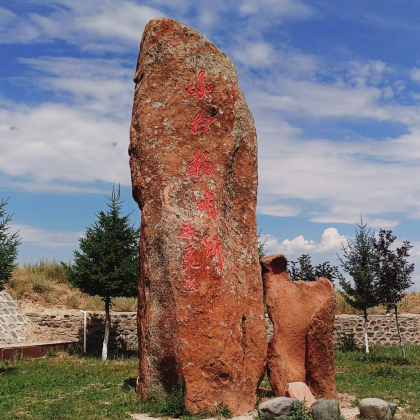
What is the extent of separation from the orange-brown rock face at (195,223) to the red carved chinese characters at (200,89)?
0.06 feet

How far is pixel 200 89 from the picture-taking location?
8562 mm

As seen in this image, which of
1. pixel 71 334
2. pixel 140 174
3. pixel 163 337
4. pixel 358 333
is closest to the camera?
pixel 163 337

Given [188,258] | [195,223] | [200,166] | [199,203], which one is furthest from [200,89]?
[188,258]

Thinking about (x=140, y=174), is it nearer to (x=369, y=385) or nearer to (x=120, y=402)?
(x=120, y=402)

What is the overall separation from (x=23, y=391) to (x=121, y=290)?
588cm

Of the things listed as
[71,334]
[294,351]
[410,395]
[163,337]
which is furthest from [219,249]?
[71,334]

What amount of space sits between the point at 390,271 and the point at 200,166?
30.8ft

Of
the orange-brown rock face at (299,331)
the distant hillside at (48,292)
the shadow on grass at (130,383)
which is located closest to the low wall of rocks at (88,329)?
the distant hillside at (48,292)

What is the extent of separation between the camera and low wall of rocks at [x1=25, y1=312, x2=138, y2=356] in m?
16.5

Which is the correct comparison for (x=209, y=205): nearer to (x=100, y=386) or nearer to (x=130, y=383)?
(x=130, y=383)

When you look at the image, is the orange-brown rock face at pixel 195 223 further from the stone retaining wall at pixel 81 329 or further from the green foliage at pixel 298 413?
the stone retaining wall at pixel 81 329

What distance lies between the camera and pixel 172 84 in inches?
334

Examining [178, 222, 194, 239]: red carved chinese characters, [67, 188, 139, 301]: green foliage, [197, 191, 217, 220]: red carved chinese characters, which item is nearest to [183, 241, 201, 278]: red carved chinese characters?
[178, 222, 194, 239]: red carved chinese characters

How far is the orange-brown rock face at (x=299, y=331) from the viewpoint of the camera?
28.7ft
